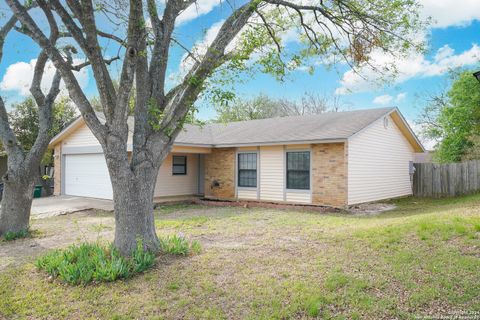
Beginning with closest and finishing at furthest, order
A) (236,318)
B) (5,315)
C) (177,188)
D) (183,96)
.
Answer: (236,318) → (5,315) → (183,96) → (177,188)

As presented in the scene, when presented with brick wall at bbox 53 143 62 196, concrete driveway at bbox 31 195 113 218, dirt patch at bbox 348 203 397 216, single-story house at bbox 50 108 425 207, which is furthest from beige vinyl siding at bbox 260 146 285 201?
brick wall at bbox 53 143 62 196

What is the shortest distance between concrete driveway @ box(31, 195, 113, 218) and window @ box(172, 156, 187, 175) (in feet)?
10.6

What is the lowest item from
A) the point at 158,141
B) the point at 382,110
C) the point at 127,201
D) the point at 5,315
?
the point at 5,315

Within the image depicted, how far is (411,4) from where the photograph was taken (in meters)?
7.18

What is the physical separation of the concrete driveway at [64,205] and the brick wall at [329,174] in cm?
782

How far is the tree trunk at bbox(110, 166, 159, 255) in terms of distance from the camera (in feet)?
19.3

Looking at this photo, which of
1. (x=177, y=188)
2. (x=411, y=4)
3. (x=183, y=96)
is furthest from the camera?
(x=177, y=188)

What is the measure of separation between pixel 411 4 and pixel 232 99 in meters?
4.44

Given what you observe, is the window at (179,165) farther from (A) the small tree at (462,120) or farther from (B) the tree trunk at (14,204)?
(A) the small tree at (462,120)

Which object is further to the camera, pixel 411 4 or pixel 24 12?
pixel 411 4

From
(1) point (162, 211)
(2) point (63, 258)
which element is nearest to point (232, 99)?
(2) point (63, 258)

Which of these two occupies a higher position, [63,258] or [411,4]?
[411,4]

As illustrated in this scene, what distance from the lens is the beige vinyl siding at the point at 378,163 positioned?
12953 mm

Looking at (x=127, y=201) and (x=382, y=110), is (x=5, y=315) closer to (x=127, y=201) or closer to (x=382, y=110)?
(x=127, y=201)
